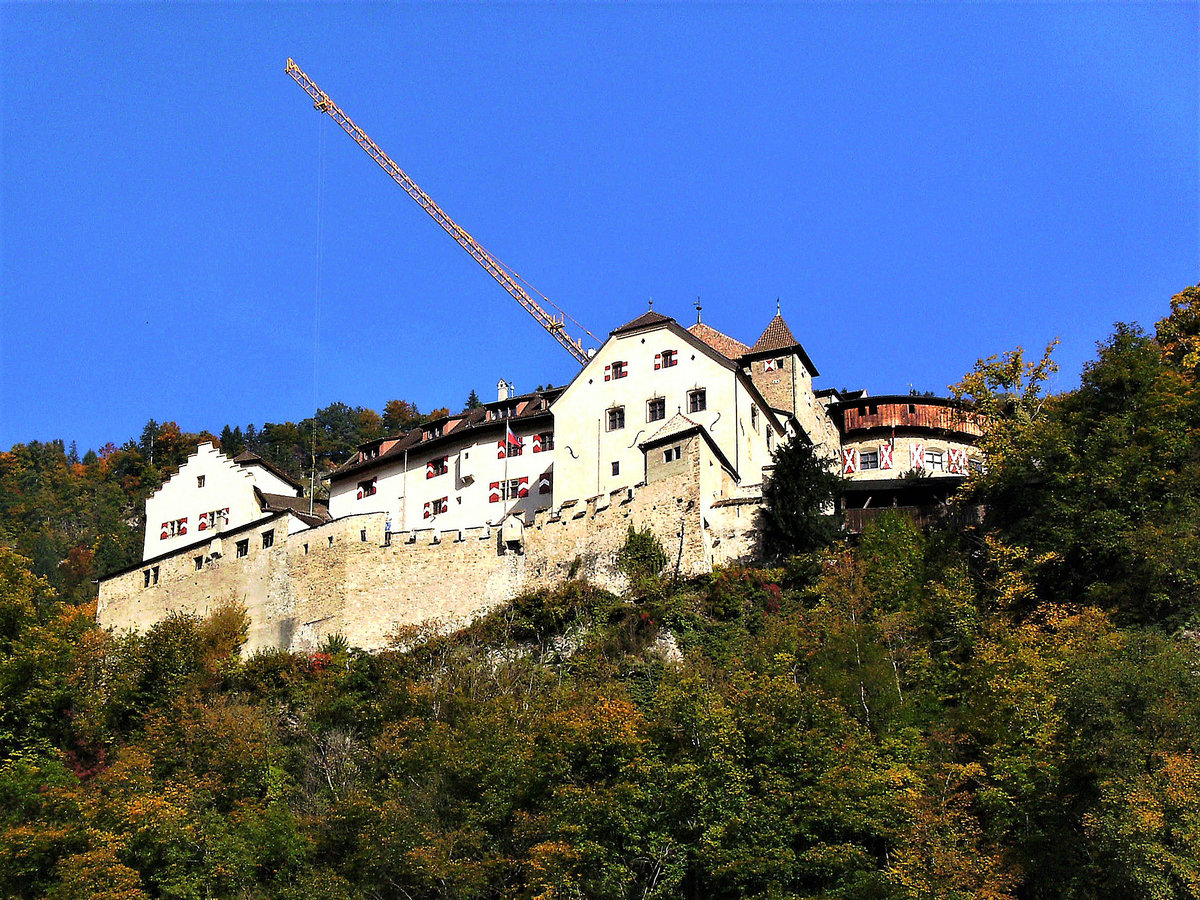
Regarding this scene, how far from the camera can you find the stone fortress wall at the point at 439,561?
176ft

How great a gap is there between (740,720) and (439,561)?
65.5ft

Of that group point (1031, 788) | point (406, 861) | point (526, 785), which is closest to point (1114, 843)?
point (1031, 788)

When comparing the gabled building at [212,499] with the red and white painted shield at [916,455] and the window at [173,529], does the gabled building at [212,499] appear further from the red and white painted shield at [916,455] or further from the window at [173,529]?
the red and white painted shield at [916,455]

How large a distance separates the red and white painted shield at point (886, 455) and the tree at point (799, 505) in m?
17.0

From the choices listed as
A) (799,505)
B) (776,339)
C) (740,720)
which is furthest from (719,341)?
(740,720)

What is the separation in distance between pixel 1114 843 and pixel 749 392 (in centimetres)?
3082

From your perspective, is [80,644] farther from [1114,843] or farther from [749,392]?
[1114,843]

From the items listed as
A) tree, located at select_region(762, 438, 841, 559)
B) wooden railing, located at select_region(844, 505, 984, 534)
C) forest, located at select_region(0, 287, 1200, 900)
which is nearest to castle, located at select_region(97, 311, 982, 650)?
wooden railing, located at select_region(844, 505, 984, 534)

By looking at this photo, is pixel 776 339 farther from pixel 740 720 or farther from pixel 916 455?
pixel 740 720

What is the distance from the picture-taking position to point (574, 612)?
171ft

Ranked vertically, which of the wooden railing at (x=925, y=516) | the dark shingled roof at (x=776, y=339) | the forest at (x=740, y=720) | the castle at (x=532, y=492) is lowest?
the forest at (x=740, y=720)

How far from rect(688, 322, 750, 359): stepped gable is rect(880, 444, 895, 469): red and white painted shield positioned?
8.48 meters

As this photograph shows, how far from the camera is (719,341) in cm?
7169

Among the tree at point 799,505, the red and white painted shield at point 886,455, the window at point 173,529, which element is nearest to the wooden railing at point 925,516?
the tree at point 799,505
